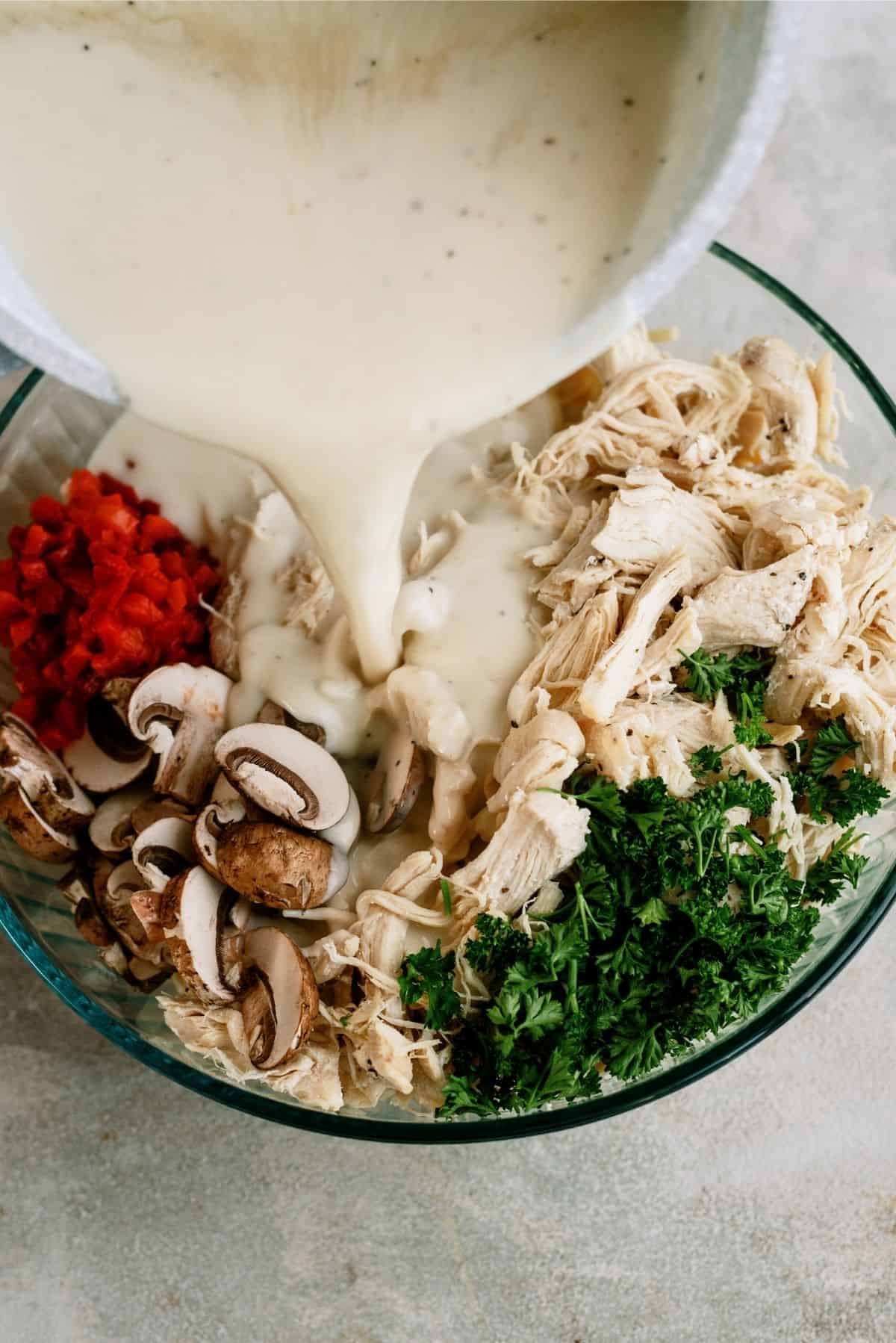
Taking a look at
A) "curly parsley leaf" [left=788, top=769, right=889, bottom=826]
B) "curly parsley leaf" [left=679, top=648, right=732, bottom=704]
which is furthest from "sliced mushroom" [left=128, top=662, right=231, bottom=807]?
"curly parsley leaf" [left=788, top=769, right=889, bottom=826]

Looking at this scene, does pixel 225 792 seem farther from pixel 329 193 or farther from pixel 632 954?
pixel 329 193

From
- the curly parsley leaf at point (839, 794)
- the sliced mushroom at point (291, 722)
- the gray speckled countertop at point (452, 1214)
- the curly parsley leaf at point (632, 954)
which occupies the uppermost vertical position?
the curly parsley leaf at point (839, 794)

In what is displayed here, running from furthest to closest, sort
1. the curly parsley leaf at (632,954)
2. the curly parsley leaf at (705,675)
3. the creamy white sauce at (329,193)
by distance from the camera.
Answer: the curly parsley leaf at (705,675), the curly parsley leaf at (632,954), the creamy white sauce at (329,193)

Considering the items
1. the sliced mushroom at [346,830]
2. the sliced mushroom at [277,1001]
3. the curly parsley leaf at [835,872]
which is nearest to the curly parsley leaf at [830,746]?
the curly parsley leaf at [835,872]

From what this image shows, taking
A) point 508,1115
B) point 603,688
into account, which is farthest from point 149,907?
point 603,688

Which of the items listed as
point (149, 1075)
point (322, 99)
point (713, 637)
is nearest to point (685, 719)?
point (713, 637)

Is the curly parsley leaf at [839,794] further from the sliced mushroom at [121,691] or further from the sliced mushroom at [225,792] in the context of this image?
the sliced mushroom at [121,691]

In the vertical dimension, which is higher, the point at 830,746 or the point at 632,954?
the point at 830,746
